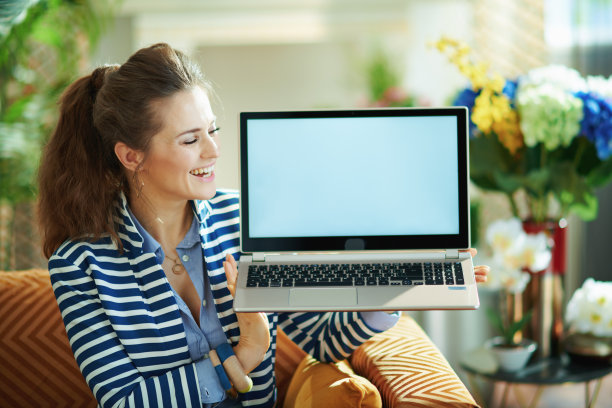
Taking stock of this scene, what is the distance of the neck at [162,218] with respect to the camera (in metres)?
1.39

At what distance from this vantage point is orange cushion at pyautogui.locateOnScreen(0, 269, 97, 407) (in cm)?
156

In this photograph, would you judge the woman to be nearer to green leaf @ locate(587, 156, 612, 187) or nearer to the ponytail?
the ponytail

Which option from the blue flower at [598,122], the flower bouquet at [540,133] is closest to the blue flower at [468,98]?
the flower bouquet at [540,133]

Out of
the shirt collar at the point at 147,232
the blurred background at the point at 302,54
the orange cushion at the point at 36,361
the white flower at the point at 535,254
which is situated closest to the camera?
the shirt collar at the point at 147,232

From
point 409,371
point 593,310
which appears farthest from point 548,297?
point 409,371

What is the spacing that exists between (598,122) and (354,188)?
2.83ft

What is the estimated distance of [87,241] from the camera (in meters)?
1.31

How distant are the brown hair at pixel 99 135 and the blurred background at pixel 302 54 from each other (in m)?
0.12

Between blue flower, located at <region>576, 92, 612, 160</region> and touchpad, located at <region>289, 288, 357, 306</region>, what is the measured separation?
1.00 meters

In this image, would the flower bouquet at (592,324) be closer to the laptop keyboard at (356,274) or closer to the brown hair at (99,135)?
the laptop keyboard at (356,274)

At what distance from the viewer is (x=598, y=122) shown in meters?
1.76

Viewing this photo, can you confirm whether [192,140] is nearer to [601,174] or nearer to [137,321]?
[137,321]

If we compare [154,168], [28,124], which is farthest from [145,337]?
[28,124]

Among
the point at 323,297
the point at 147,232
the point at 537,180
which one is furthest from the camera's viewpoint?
the point at 537,180
